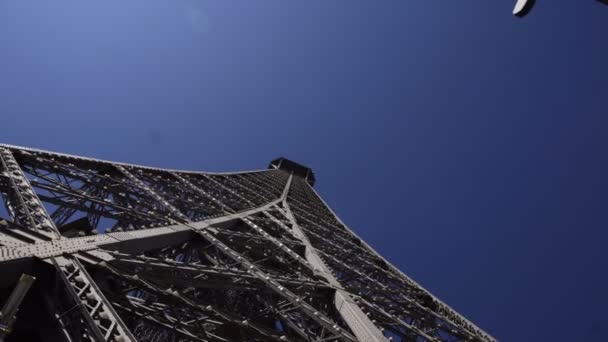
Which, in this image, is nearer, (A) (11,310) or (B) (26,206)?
(A) (11,310)

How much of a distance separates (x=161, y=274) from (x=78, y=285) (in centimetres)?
194

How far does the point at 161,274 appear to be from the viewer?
676 cm

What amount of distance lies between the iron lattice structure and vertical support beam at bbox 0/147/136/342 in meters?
0.01

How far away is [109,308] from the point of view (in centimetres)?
441

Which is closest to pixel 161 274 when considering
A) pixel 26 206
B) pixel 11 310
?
pixel 26 206

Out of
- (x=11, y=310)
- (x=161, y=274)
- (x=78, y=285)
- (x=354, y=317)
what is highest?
(x=354, y=317)

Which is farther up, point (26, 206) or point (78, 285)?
point (26, 206)

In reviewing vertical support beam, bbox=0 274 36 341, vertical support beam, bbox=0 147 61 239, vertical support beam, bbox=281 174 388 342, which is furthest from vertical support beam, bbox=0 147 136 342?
vertical support beam, bbox=281 174 388 342

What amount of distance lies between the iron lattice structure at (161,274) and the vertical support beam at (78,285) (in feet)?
0.05

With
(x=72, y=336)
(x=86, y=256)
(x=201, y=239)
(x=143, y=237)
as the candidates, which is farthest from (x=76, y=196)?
(x=72, y=336)

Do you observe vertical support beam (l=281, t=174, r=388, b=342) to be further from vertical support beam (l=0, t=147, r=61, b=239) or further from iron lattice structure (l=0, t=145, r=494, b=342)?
vertical support beam (l=0, t=147, r=61, b=239)

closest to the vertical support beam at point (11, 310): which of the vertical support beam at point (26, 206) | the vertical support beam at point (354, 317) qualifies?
the vertical support beam at point (26, 206)

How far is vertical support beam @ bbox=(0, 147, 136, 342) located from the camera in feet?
13.5

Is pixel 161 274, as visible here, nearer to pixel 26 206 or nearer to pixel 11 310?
pixel 26 206
